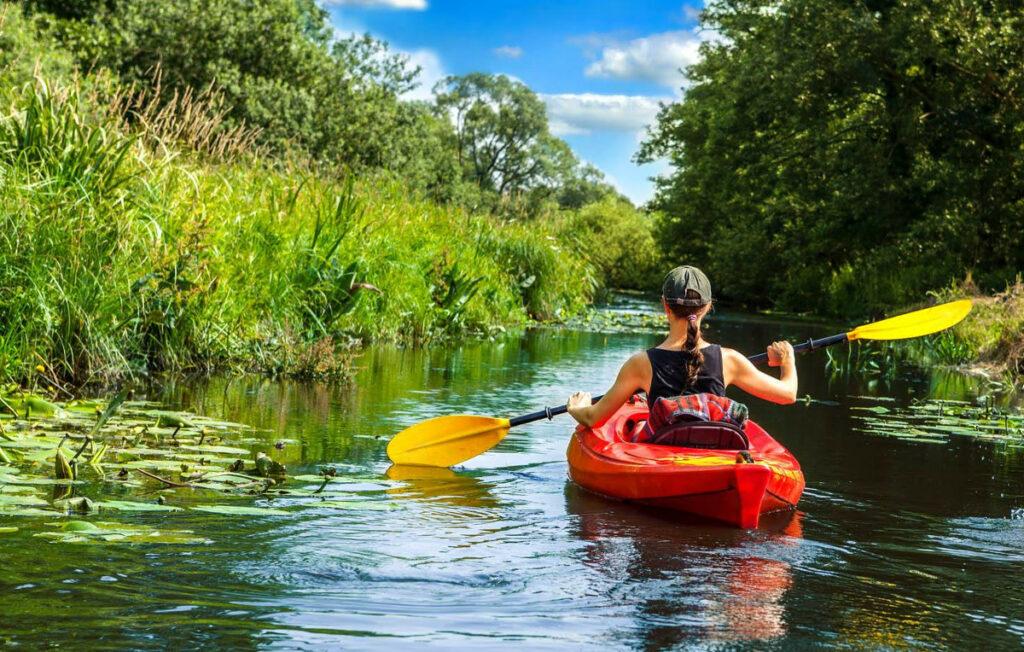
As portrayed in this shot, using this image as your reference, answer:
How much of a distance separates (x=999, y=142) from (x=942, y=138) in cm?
126

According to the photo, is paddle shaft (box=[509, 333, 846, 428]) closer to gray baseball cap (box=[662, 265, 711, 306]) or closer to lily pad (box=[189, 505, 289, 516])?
gray baseball cap (box=[662, 265, 711, 306])

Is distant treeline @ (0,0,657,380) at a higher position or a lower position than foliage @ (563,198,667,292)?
lower

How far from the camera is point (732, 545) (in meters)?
4.93

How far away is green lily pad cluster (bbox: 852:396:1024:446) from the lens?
8641mm

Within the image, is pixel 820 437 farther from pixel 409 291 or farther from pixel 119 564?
pixel 409 291

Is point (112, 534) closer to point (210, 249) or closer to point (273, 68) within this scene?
point (210, 249)

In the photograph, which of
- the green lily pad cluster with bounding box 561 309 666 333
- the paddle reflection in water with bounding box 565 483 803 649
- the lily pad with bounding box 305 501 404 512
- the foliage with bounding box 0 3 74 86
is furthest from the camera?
the foliage with bounding box 0 3 74 86

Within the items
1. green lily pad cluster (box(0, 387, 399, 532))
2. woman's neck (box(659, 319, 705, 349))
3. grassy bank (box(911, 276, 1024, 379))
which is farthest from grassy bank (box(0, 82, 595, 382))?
grassy bank (box(911, 276, 1024, 379))

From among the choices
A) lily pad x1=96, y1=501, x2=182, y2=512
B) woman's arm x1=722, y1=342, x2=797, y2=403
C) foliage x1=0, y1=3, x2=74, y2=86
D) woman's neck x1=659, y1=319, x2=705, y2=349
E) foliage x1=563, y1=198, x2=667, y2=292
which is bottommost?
lily pad x1=96, y1=501, x2=182, y2=512

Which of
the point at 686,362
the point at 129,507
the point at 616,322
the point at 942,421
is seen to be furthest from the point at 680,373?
the point at 616,322

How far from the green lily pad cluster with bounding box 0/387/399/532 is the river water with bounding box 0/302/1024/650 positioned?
0.12 meters

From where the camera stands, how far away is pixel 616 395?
5801 millimetres

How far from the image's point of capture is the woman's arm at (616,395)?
5596mm

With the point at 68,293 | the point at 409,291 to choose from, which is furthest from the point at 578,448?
the point at 409,291
